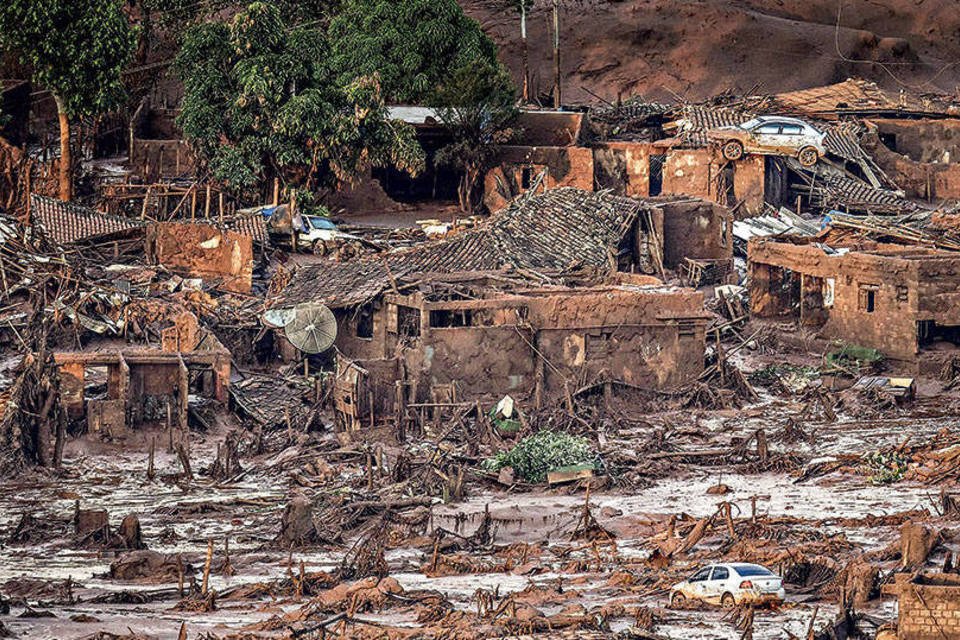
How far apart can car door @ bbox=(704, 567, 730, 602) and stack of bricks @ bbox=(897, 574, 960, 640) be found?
3116 millimetres

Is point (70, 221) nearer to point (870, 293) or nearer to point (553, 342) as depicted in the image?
point (553, 342)

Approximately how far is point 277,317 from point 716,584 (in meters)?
17.9

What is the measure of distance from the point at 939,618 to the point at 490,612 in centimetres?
546

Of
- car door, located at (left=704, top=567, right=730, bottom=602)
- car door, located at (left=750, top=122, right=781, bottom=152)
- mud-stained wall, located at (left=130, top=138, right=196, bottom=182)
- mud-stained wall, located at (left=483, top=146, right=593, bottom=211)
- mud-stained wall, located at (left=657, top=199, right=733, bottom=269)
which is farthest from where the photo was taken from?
mud-stained wall, located at (left=130, top=138, right=196, bottom=182)

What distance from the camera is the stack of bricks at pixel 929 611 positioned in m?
27.0

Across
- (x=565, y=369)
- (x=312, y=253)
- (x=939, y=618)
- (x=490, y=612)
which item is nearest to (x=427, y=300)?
(x=565, y=369)

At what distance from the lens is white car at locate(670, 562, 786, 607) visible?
2973 centimetres

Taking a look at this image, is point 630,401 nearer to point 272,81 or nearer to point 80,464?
point 80,464

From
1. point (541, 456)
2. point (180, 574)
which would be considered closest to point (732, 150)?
point (541, 456)

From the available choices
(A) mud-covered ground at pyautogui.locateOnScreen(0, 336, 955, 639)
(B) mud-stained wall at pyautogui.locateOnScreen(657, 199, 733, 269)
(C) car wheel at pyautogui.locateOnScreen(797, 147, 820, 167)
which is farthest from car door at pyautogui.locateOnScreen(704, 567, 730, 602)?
(C) car wheel at pyautogui.locateOnScreen(797, 147, 820, 167)

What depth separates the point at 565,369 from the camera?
44375 mm

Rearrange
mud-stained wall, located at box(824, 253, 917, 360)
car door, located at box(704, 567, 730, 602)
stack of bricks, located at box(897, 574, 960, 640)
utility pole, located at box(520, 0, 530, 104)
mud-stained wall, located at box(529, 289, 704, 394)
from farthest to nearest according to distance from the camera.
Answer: utility pole, located at box(520, 0, 530, 104)
mud-stained wall, located at box(824, 253, 917, 360)
mud-stained wall, located at box(529, 289, 704, 394)
car door, located at box(704, 567, 730, 602)
stack of bricks, located at box(897, 574, 960, 640)

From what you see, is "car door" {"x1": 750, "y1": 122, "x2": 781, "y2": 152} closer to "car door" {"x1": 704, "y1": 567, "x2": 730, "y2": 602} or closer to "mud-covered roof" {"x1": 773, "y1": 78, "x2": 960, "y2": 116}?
"mud-covered roof" {"x1": 773, "y1": 78, "x2": 960, "y2": 116}

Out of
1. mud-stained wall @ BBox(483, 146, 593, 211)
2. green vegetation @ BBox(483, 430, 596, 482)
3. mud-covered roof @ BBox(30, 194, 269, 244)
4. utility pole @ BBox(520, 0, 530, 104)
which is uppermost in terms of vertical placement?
utility pole @ BBox(520, 0, 530, 104)
